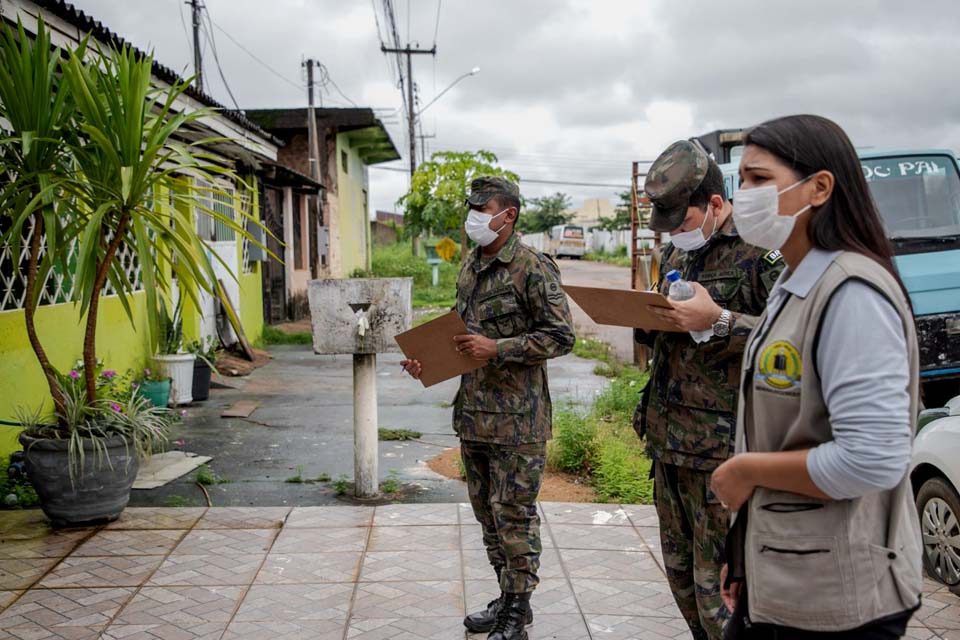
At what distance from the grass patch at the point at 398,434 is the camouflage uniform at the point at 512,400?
13.6 feet

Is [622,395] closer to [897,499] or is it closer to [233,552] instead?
[233,552]

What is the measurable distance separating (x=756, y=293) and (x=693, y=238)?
272 mm

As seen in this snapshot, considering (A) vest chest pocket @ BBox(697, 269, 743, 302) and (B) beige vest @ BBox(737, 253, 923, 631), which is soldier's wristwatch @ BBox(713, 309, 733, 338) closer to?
(A) vest chest pocket @ BBox(697, 269, 743, 302)

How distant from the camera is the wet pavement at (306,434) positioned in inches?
242

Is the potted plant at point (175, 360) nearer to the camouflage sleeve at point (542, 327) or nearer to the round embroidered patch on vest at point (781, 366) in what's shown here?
the camouflage sleeve at point (542, 327)

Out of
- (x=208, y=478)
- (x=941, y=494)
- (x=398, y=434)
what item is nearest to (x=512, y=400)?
(x=941, y=494)

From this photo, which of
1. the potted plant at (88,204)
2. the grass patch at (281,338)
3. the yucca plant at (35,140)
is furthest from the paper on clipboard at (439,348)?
the grass patch at (281,338)

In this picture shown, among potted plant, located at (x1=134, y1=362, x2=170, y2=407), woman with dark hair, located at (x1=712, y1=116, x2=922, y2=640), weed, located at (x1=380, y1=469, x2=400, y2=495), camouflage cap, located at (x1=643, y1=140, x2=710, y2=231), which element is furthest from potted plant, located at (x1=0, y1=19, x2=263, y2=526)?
woman with dark hair, located at (x1=712, y1=116, x2=922, y2=640)

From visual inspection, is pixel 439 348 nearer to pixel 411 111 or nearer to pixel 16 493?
pixel 16 493

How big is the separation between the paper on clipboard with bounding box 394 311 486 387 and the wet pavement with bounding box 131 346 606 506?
2369 millimetres

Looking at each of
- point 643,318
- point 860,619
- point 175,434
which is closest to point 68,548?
point 175,434

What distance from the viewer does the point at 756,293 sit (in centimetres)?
288

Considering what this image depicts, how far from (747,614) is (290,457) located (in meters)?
5.66

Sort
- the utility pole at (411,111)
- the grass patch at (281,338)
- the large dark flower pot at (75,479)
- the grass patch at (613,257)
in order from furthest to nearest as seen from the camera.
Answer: the grass patch at (613,257), the utility pole at (411,111), the grass patch at (281,338), the large dark flower pot at (75,479)
